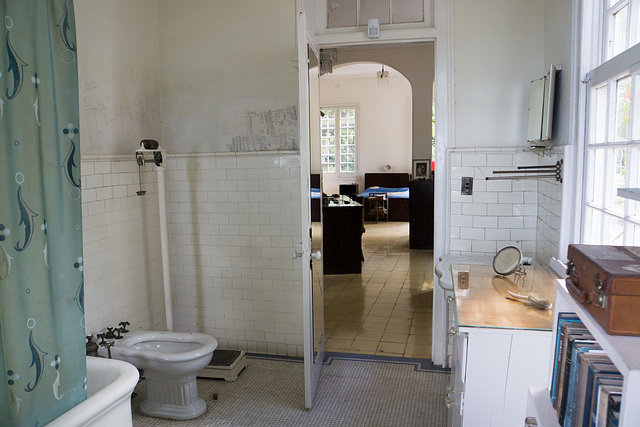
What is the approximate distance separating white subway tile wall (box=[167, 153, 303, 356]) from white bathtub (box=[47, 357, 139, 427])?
2061 mm

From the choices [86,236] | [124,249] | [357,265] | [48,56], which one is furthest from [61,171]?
[357,265]

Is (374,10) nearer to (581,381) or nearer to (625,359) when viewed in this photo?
(581,381)

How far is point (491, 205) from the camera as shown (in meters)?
3.78

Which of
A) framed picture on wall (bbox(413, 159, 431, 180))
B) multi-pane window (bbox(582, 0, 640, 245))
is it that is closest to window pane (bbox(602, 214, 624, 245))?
multi-pane window (bbox(582, 0, 640, 245))

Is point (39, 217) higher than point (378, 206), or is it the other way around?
point (39, 217)

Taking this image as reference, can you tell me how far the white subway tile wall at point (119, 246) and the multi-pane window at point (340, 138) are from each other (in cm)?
958

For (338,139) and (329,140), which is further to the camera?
(329,140)

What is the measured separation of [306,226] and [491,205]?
1471 mm

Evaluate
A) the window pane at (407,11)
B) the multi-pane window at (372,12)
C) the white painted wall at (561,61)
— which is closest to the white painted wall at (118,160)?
the multi-pane window at (372,12)

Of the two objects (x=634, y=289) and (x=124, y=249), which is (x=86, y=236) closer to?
(x=124, y=249)

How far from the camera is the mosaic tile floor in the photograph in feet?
10.7

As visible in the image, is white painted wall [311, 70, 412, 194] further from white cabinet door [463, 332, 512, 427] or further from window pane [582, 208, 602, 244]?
white cabinet door [463, 332, 512, 427]

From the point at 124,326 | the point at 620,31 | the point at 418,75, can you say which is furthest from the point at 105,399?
the point at 418,75

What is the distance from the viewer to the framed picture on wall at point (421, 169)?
861 cm
